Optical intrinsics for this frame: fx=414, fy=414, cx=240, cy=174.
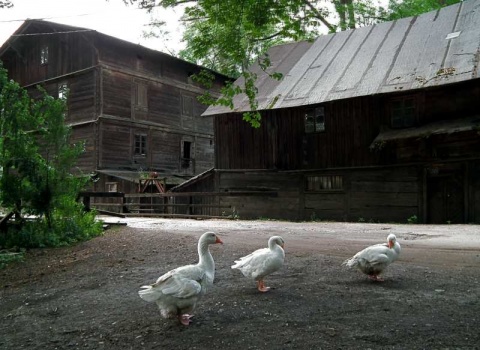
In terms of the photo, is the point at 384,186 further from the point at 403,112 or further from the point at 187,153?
the point at 187,153

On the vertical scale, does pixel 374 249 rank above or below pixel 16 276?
above

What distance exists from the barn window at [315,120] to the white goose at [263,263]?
15.6 metres

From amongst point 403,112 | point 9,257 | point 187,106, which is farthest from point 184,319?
point 187,106

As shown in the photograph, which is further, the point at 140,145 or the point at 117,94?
the point at 140,145

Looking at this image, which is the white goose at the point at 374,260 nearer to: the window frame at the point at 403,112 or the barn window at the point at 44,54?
the window frame at the point at 403,112

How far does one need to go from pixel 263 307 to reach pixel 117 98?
2623cm

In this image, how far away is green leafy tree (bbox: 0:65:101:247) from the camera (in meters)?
Result: 10.3

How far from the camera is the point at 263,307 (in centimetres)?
455

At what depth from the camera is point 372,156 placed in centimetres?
1853

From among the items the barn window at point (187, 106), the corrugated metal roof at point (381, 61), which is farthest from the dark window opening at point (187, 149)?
the corrugated metal roof at point (381, 61)

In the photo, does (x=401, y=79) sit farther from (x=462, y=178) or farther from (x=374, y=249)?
(x=374, y=249)

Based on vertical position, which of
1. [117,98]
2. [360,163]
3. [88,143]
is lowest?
[360,163]

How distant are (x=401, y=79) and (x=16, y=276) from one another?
50.7 ft

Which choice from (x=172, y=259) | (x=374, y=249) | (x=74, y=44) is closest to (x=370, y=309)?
(x=374, y=249)
